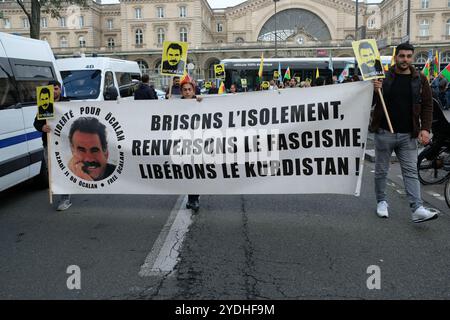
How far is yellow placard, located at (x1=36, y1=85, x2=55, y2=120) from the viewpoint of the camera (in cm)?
571

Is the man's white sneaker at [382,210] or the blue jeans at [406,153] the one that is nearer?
the blue jeans at [406,153]

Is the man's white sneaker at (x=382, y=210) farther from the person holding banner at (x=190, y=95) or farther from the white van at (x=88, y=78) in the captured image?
the white van at (x=88, y=78)

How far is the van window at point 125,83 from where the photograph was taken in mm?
15429

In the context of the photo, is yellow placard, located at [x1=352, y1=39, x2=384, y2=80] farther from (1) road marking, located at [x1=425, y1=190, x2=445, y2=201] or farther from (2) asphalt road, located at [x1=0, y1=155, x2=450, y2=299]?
(1) road marking, located at [x1=425, y1=190, x2=445, y2=201]

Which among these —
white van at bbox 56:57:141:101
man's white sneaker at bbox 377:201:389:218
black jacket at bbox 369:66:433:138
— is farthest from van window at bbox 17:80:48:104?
white van at bbox 56:57:141:101

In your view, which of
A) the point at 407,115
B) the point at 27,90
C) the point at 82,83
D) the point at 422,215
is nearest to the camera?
the point at 422,215

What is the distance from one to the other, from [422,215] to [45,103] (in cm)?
468

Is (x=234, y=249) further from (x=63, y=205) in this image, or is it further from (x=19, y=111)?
(x=19, y=111)

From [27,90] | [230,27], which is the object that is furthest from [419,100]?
[230,27]

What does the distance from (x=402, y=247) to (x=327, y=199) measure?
1979 mm

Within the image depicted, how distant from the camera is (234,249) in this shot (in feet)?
14.7

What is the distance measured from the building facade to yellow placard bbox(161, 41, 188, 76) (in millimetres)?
65680

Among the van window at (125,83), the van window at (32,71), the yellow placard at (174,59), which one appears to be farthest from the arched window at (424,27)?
the van window at (32,71)

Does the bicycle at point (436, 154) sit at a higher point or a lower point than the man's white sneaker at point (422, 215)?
higher
